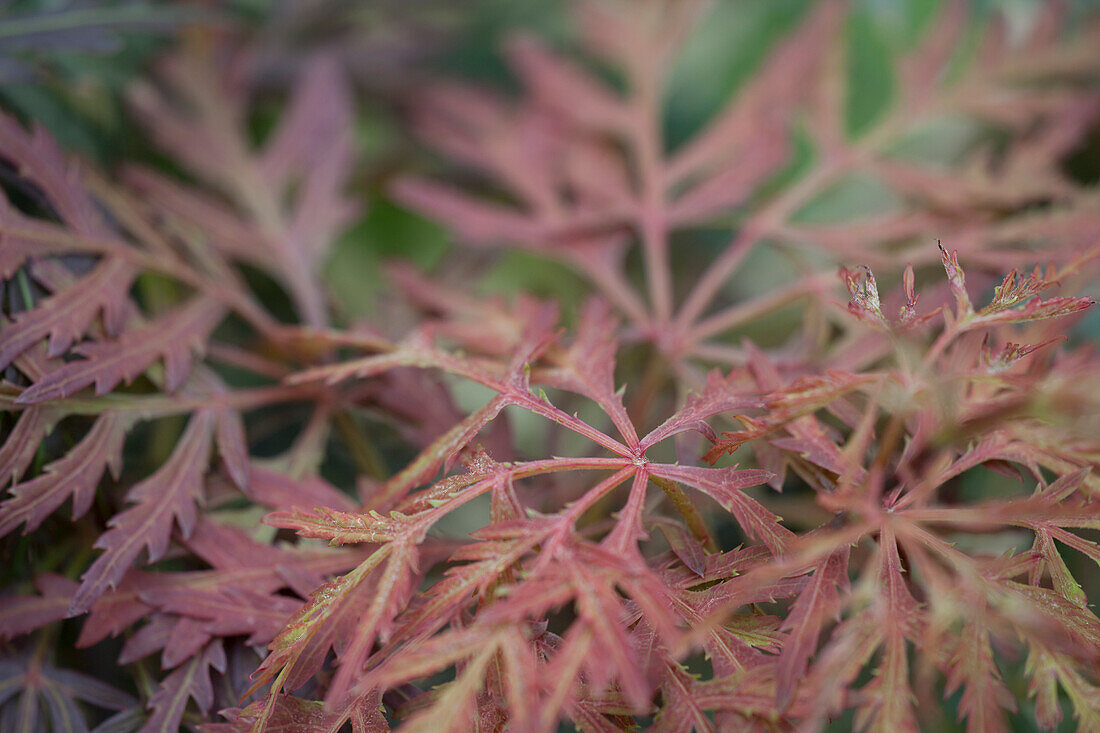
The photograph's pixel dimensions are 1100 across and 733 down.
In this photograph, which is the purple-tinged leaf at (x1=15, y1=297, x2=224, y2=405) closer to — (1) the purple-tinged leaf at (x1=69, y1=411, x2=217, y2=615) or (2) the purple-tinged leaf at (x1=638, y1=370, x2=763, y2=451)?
(1) the purple-tinged leaf at (x1=69, y1=411, x2=217, y2=615)

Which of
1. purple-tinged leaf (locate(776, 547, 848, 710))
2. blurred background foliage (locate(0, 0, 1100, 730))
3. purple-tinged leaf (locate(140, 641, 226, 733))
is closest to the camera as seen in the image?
purple-tinged leaf (locate(776, 547, 848, 710))

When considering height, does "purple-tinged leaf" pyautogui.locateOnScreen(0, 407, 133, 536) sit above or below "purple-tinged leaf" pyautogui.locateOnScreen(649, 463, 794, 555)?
below

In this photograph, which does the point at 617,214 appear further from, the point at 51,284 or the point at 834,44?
the point at 51,284

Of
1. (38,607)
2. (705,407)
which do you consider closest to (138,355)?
(38,607)

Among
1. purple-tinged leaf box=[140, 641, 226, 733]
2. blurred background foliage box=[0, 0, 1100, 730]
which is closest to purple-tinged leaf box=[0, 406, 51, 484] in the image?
purple-tinged leaf box=[140, 641, 226, 733]

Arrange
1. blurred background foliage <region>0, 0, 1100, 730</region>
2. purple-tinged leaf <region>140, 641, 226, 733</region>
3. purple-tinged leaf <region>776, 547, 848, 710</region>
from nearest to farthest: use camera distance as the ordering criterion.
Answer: purple-tinged leaf <region>776, 547, 848, 710</region> → purple-tinged leaf <region>140, 641, 226, 733</region> → blurred background foliage <region>0, 0, 1100, 730</region>

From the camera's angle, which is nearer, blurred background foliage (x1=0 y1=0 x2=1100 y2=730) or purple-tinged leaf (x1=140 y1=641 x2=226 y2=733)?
purple-tinged leaf (x1=140 y1=641 x2=226 y2=733)

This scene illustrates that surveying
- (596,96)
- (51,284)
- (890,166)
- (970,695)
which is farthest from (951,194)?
(51,284)

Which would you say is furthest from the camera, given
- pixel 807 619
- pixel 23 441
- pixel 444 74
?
pixel 444 74

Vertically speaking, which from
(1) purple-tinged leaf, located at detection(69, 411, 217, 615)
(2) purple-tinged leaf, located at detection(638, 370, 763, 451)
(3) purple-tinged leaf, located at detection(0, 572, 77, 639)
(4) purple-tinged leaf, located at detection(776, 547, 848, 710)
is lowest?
(3) purple-tinged leaf, located at detection(0, 572, 77, 639)

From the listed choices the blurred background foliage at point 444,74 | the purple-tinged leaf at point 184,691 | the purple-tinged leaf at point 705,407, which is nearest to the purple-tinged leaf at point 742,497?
the purple-tinged leaf at point 705,407

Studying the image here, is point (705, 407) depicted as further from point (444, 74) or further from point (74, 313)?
point (444, 74)
